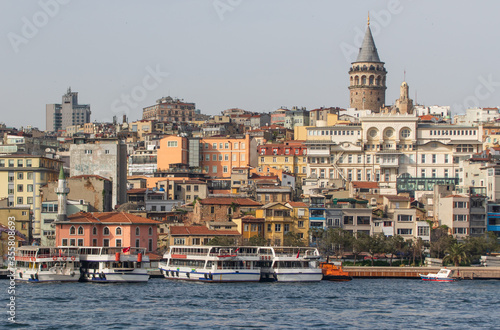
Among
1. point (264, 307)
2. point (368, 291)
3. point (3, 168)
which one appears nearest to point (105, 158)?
point (3, 168)

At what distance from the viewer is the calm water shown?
5191 centimetres

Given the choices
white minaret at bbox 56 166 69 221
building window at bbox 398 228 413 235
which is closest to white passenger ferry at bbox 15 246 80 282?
white minaret at bbox 56 166 69 221

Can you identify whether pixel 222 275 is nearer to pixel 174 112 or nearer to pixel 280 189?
pixel 280 189

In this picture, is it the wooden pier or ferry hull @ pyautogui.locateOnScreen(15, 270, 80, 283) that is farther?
the wooden pier

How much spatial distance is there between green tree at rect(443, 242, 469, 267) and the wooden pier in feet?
6.82

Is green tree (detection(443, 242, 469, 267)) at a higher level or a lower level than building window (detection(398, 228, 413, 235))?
lower

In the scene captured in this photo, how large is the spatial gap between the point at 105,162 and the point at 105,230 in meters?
23.6

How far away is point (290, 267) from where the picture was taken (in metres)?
75.3

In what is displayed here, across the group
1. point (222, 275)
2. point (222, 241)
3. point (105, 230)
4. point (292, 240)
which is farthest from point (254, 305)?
point (292, 240)

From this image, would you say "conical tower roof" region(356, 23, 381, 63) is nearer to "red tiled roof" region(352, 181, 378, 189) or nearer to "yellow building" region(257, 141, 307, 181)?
"yellow building" region(257, 141, 307, 181)

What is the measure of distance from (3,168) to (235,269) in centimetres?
3304

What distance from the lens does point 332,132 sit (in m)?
129

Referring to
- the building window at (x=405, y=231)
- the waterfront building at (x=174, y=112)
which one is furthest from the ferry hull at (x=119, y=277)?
the waterfront building at (x=174, y=112)

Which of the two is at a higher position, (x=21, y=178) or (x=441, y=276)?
(x=21, y=178)
